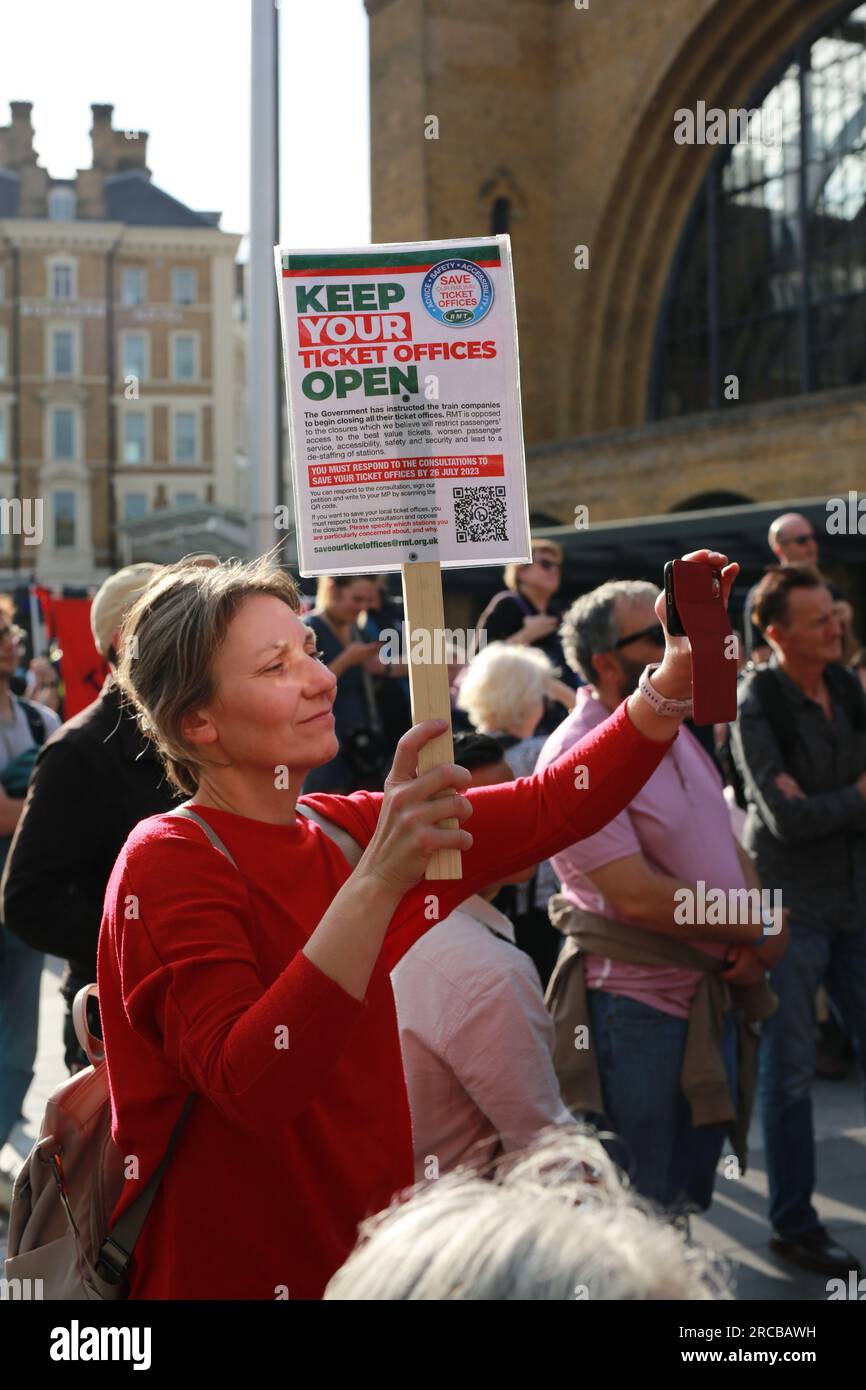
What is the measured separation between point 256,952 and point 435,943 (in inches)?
46.0

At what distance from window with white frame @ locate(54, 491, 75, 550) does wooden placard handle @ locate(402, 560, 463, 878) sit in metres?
65.8

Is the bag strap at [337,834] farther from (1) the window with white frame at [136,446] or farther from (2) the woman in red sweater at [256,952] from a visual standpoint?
(1) the window with white frame at [136,446]

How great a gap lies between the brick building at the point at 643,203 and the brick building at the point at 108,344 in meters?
40.1

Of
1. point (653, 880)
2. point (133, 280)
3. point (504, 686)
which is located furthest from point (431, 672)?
point (133, 280)

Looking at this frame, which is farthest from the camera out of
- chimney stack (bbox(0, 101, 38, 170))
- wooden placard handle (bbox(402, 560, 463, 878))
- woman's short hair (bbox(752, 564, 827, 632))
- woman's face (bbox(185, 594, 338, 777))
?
chimney stack (bbox(0, 101, 38, 170))

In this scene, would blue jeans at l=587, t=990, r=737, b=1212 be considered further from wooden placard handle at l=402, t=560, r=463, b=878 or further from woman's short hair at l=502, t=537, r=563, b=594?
woman's short hair at l=502, t=537, r=563, b=594

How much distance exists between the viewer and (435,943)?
10.9 feet

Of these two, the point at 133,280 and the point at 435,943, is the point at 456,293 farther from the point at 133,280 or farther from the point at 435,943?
the point at 133,280

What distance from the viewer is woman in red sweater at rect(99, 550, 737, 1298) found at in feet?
6.43

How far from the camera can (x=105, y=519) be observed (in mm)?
66875

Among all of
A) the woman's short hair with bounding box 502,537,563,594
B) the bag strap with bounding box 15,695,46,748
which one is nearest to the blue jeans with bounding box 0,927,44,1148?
the bag strap with bounding box 15,695,46,748

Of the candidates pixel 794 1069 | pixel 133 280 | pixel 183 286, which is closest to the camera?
pixel 794 1069

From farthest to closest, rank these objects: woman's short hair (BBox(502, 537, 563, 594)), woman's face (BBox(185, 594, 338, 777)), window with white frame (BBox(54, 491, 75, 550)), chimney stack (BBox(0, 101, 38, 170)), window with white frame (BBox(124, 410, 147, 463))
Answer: chimney stack (BBox(0, 101, 38, 170)) → window with white frame (BBox(124, 410, 147, 463)) → window with white frame (BBox(54, 491, 75, 550)) → woman's short hair (BBox(502, 537, 563, 594)) → woman's face (BBox(185, 594, 338, 777))

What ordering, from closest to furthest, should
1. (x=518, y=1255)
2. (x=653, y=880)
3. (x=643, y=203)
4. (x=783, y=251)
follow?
(x=518, y=1255) < (x=653, y=880) < (x=783, y=251) < (x=643, y=203)
